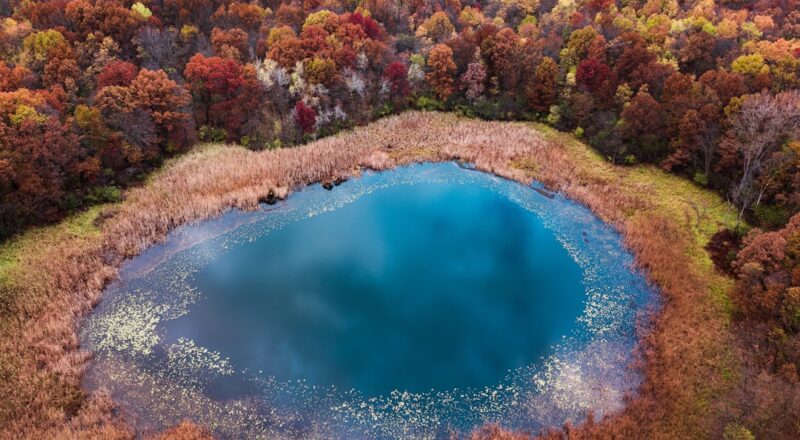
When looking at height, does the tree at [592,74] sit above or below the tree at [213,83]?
above

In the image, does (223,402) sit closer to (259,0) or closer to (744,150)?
(744,150)

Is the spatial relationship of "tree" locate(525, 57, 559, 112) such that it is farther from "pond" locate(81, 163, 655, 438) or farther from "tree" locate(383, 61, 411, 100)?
"pond" locate(81, 163, 655, 438)

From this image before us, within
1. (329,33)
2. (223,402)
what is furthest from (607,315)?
(329,33)

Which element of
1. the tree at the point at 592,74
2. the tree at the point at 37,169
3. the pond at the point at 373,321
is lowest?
the pond at the point at 373,321

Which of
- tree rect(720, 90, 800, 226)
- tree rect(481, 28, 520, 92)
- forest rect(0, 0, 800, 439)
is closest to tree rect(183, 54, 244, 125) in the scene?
forest rect(0, 0, 800, 439)

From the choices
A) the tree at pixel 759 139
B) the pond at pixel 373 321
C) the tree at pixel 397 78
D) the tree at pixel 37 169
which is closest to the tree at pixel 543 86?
the tree at pixel 397 78

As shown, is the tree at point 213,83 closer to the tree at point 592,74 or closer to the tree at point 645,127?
the tree at point 592,74

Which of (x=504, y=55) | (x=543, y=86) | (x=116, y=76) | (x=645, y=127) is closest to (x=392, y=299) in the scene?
(x=645, y=127)

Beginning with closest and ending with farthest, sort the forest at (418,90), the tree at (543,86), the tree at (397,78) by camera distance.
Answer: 1. the forest at (418,90)
2. the tree at (543,86)
3. the tree at (397,78)
